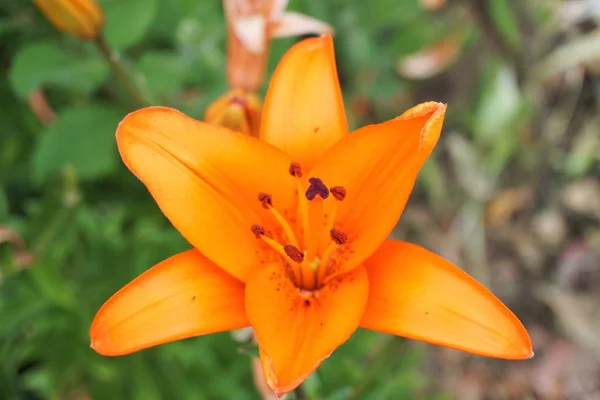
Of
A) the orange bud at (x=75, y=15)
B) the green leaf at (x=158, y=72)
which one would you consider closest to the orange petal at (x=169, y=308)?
the orange bud at (x=75, y=15)

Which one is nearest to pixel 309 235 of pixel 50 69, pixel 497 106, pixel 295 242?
pixel 295 242

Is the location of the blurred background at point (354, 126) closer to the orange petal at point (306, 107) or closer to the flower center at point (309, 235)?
the flower center at point (309, 235)

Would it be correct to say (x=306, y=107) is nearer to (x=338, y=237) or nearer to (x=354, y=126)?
(x=338, y=237)

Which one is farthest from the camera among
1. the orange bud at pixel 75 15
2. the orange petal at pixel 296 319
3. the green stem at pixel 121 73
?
the green stem at pixel 121 73

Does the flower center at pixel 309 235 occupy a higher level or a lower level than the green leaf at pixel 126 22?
lower

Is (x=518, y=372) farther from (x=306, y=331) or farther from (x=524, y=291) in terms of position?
(x=306, y=331)

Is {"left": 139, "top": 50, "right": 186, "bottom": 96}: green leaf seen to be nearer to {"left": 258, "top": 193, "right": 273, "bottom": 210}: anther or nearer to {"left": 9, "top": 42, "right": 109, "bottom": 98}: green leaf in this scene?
{"left": 9, "top": 42, "right": 109, "bottom": 98}: green leaf
